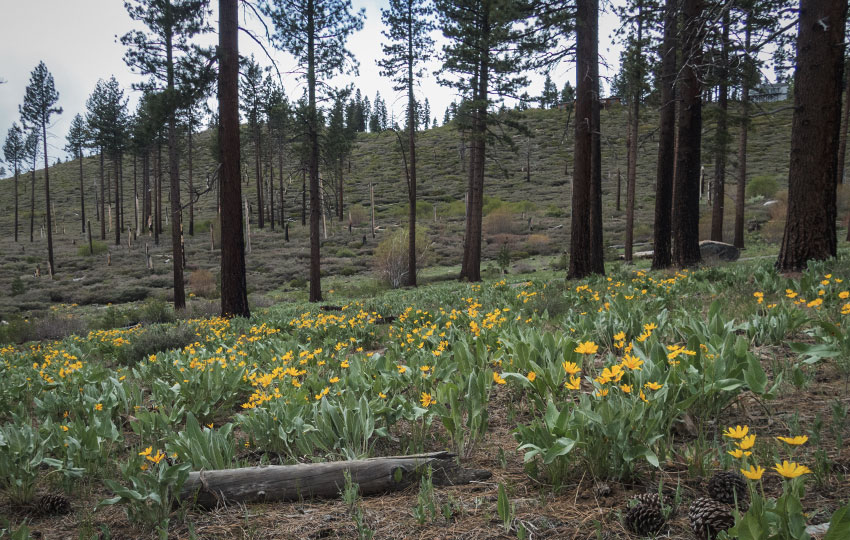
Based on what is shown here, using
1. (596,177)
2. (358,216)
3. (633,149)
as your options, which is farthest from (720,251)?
(358,216)

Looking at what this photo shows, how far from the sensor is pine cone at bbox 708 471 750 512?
1666mm

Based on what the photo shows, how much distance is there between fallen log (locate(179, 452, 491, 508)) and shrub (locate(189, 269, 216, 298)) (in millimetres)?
23195

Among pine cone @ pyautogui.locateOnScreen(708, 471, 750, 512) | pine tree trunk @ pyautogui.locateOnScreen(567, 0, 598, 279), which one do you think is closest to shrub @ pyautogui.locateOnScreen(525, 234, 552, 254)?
pine tree trunk @ pyautogui.locateOnScreen(567, 0, 598, 279)

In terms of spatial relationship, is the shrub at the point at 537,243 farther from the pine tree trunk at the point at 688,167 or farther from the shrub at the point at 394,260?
the pine tree trunk at the point at 688,167

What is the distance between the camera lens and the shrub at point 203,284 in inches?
953

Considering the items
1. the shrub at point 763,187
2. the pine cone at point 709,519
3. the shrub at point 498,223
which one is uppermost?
the shrub at point 763,187

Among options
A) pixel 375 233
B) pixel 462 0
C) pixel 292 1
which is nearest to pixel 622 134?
pixel 375 233

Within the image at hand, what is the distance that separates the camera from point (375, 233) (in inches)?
1619

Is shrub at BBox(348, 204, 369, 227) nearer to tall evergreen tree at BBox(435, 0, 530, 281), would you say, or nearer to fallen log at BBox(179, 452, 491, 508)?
tall evergreen tree at BBox(435, 0, 530, 281)

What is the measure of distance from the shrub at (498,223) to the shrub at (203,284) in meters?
21.8

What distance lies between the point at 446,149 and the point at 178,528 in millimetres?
75414

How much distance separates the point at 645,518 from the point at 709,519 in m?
0.19

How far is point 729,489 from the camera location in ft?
5.51

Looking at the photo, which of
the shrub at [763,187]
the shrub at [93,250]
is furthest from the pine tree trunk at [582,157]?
the shrub at [93,250]
